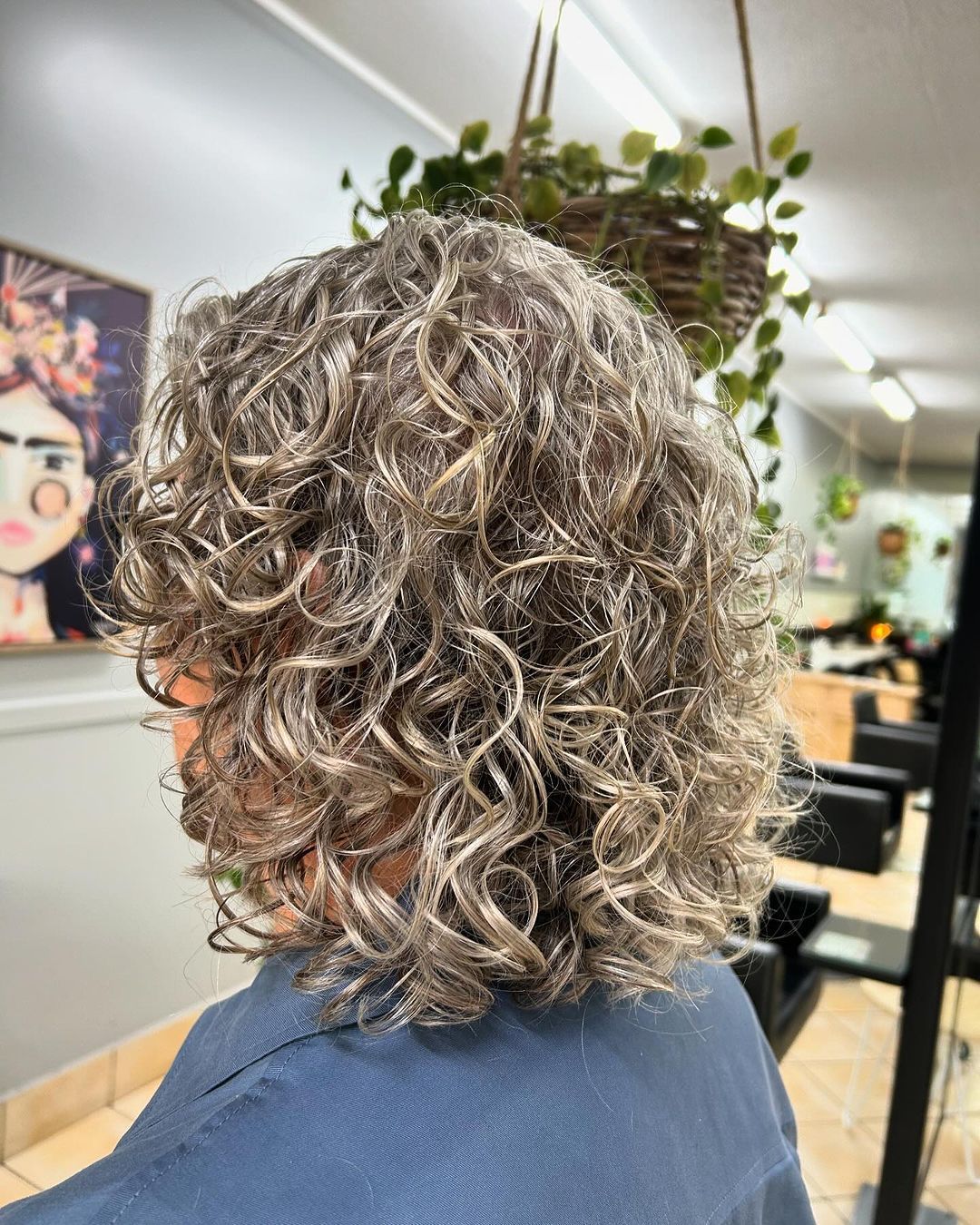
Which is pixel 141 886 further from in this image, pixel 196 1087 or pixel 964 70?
pixel 964 70

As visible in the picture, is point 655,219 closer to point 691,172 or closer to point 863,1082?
point 691,172

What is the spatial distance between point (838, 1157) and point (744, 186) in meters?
2.36

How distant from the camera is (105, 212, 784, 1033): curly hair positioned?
511 millimetres

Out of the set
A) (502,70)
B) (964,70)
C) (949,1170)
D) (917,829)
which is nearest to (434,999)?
(964,70)

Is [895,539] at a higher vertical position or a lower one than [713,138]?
higher

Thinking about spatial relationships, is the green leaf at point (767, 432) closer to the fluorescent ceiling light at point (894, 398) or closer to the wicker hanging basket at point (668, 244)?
the wicker hanging basket at point (668, 244)

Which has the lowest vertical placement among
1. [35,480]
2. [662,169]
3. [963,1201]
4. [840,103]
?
[963,1201]

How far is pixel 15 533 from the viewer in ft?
6.47

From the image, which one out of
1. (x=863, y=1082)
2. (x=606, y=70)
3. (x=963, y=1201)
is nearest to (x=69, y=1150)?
(x=963, y=1201)

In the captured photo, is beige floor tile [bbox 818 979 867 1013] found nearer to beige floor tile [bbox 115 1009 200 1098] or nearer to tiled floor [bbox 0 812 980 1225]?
tiled floor [bbox 0 812 980 1225]

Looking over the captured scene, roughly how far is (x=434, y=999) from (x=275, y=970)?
0.12m

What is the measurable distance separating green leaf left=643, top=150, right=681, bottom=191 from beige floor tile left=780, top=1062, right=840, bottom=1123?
2426mm

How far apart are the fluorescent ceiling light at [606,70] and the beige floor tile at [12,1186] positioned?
2.80 meters

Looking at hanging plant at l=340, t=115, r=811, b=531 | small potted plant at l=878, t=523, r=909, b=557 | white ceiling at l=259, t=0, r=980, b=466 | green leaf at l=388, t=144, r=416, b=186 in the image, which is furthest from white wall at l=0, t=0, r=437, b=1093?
small potted plant at l=878, t=523, r=909, b=557
